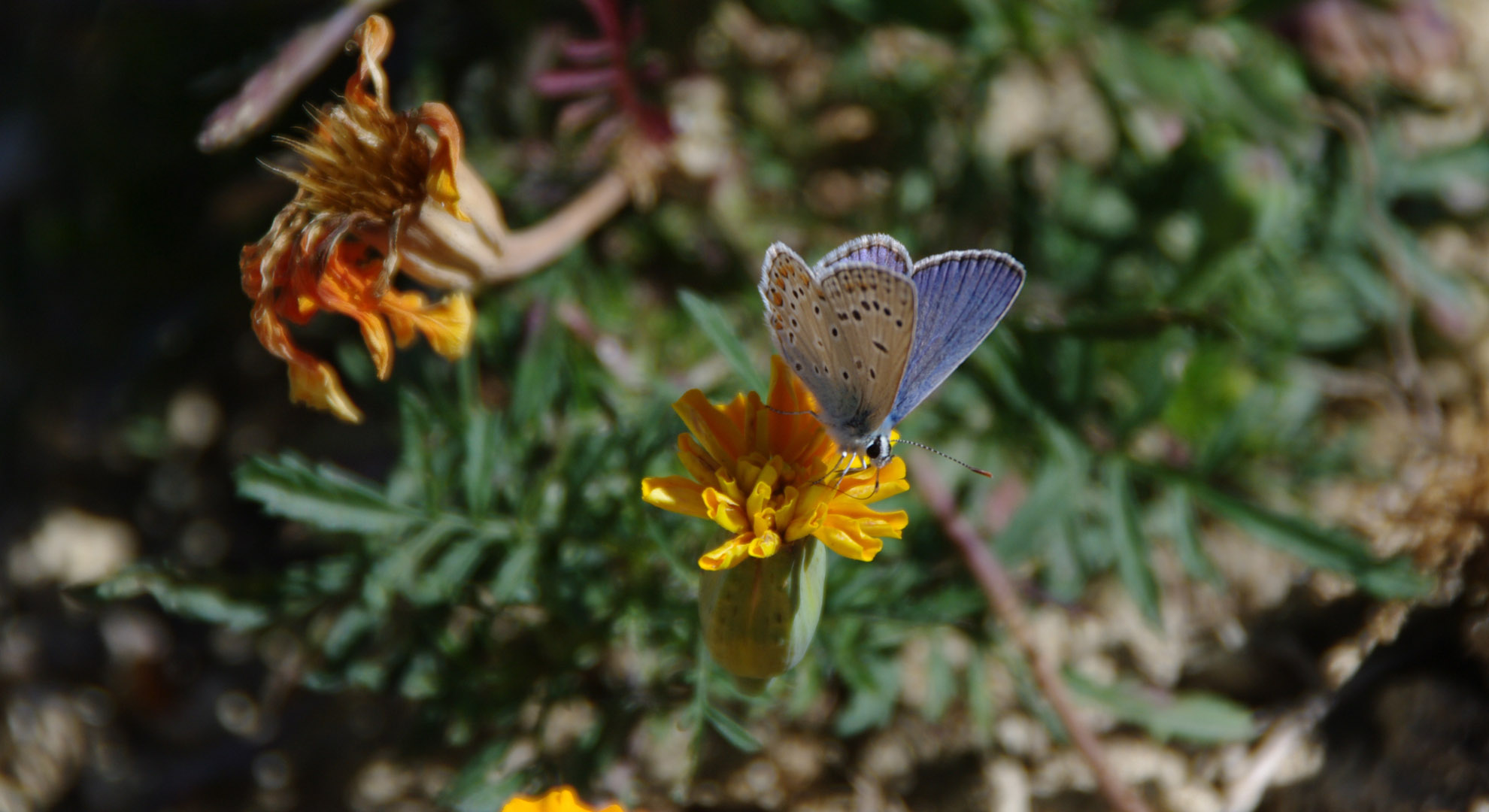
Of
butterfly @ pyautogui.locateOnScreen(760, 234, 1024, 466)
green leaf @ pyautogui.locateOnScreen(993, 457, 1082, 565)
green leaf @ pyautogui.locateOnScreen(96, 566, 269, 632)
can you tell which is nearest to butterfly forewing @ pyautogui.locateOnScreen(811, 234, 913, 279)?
butterfly @ pyautogui.locateOnScreen(760, 234, 1024, 466)

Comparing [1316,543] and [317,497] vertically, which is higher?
[317,497]

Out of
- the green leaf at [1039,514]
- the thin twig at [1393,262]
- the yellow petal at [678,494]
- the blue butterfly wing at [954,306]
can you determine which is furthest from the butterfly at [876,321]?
the thin twig at [1393,262]

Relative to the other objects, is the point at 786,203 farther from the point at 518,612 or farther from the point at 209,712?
the point at 209,712

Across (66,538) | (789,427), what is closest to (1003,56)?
(789,427)

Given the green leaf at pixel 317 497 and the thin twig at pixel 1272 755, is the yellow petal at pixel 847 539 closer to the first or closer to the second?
the green leaf at pixel 317 497

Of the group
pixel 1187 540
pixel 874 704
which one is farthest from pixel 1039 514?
pixel 874 704

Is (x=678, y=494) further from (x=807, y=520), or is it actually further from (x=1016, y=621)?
(x=1016, y=621)

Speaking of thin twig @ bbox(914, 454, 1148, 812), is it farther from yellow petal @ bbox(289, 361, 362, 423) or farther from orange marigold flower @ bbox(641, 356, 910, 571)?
yellow petal @ bbox(289, 361, 362, 423)
